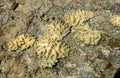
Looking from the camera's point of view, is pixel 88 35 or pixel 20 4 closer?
pixel 88 35

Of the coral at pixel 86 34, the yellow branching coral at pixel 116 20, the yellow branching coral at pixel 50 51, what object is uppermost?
the yellow branching coral at pixel 116 20

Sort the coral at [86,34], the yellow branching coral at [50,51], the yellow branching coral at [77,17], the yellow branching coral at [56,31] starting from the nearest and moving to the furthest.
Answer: the yellow branching coral at [50,51]
the coral at [86,34]
the yellow branching coral at [56,31]
the yellow branching coral at [77,17]

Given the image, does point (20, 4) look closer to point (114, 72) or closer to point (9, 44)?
point (9, 44)

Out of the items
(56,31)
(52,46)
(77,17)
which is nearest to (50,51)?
(52,46)

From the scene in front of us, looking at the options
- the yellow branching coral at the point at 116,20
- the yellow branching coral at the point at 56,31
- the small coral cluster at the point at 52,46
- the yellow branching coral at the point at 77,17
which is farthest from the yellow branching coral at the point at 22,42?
the yellow branching coral at the point at 116,20

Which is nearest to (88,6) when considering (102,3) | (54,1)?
(102,3)

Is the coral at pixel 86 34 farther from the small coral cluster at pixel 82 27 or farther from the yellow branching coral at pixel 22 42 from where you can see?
the yellow branching coral at pixel 22 42
